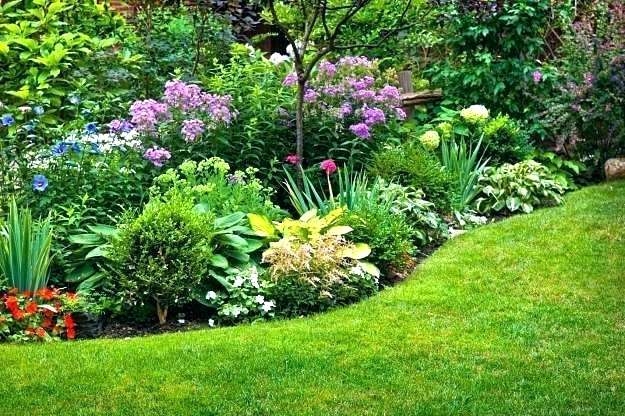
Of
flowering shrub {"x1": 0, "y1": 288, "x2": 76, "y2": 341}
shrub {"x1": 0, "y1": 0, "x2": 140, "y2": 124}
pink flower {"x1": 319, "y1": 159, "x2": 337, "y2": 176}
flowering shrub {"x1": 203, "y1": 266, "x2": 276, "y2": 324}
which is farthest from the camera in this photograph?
shrub {"x1": 0, "y1": 0, "x2": 140, "y2": 124}

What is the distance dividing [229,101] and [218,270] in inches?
76.2

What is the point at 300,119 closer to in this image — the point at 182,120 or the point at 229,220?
the point at 182,120

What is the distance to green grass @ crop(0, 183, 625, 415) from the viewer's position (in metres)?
4.25

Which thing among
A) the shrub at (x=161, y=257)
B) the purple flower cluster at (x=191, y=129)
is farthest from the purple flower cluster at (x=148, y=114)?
the shrub at (x=161, y=257)

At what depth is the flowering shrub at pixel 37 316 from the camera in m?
5.27

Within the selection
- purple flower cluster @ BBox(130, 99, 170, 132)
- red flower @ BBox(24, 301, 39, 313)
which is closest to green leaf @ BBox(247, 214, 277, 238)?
purple flower cluster @ BBox(130, 99, 170, 132)

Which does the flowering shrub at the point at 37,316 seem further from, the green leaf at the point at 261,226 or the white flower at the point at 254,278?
the green leaf at the point at 261,226

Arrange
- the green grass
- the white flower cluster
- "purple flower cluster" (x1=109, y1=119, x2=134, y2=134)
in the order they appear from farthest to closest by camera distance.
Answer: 1. "purple flower cluster" (x1=109, y1=119, x2=134, y2=134)
2. the white flower cluster
3. the green grass

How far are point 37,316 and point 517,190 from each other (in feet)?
14.8

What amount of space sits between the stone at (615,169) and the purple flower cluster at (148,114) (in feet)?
14.5

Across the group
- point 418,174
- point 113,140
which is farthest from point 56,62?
point 418,174

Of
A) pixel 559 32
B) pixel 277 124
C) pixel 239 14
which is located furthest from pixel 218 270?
pixel 559 32

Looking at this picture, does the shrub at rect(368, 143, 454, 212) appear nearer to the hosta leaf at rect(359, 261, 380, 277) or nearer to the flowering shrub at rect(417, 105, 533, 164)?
the flowering shrub at rect(417, 105, 533, 164)

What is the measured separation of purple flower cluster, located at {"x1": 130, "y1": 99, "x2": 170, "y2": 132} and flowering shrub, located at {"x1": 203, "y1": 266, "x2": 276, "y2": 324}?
174 centimetres
